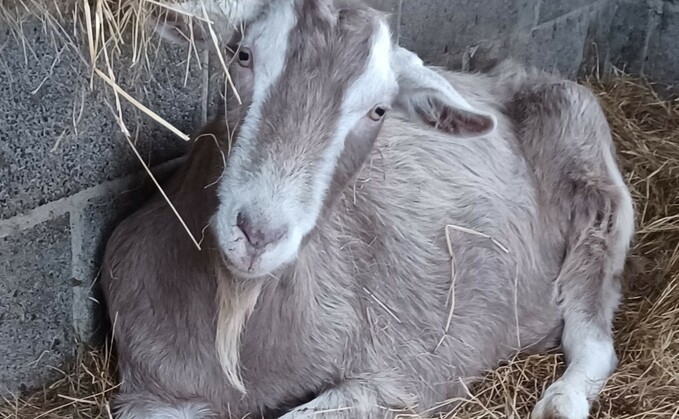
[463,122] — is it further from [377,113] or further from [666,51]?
[666,51]

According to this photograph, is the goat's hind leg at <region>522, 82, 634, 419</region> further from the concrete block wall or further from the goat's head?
the concrete block wall

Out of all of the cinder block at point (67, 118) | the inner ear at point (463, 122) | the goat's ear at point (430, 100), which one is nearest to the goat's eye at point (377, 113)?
the goat's ear at point (430, 100)

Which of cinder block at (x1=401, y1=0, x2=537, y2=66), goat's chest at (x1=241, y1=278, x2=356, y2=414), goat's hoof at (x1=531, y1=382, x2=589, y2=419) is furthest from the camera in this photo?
cinder block at (x1=401, y1=0, x2=537, y2=66)

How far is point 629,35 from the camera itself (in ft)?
18.6

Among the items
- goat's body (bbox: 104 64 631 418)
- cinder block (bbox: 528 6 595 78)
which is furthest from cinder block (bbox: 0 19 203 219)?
cinder block (bbox: 528 6 595 78)

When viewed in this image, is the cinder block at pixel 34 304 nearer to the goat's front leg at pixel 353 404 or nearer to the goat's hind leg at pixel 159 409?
the goat's hind leg at pixel 159 409

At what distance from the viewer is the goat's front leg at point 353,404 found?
2.83 meters

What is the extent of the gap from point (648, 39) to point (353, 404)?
361 centimetres

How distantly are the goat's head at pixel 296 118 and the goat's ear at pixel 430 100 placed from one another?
0.16 ft

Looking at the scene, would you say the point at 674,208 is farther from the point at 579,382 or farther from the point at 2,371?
the point at 2,371

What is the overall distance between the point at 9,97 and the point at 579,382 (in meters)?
2.05

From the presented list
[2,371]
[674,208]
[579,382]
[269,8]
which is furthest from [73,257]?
[674,208]

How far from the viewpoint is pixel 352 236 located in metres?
3.08

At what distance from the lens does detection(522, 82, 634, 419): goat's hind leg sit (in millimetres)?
3691
